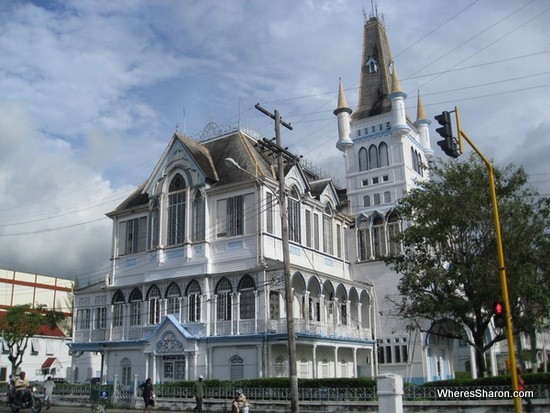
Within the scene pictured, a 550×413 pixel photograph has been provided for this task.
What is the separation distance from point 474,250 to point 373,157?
21.0 meters

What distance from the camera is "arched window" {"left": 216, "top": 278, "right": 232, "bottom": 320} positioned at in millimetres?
35156

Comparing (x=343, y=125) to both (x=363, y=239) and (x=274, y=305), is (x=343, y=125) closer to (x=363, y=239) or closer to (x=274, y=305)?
(x=363, y=239)

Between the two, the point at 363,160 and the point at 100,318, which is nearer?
the point at 100,318

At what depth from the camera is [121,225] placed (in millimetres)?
42281

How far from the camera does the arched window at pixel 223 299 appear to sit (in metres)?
35.2

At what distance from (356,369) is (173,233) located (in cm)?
1529

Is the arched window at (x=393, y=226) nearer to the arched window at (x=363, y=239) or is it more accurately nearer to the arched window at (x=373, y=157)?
the arched window at (x=363, y=239)

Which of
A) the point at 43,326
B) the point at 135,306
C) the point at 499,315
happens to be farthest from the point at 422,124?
the point at 43,326

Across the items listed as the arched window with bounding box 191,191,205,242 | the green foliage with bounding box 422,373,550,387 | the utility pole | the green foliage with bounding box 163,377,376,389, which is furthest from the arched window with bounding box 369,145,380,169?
the green foliage with bounding box 422,373,550,387

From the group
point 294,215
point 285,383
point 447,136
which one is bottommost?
point 285,383

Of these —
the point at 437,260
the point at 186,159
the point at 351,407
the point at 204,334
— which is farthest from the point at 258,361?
the point at 186,159

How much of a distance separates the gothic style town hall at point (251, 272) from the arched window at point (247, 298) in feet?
0.22

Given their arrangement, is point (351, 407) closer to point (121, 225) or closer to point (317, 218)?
point (317, 218)

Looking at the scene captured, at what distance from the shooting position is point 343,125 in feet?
161
